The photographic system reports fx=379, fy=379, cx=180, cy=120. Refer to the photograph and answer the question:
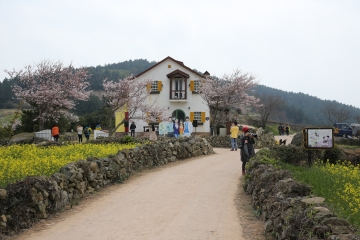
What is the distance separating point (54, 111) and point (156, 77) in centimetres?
1539

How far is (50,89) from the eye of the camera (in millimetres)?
29406

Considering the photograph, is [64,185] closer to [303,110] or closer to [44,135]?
[44,135]

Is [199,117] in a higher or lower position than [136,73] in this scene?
lower

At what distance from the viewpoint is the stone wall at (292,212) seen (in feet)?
15.7

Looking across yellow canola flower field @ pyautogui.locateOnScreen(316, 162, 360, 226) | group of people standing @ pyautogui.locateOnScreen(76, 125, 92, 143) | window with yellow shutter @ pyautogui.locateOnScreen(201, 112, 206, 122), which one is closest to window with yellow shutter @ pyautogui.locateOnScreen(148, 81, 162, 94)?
window with yellow shutter @ pyautogui.locateOnScreen(201, 112, 206, 122)

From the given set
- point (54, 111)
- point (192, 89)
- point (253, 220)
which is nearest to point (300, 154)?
point (253, 220)

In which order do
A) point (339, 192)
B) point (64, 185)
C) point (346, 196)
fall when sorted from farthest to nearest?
point (64, 185), point (339, 192), point (346, 196)

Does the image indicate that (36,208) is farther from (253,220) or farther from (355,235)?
(355,235)

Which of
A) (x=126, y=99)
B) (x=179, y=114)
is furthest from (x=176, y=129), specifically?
(x=179, y=114)

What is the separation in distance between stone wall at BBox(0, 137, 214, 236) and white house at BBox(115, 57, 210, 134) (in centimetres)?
2478

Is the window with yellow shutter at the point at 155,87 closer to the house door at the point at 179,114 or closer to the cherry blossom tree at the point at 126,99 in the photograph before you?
the house door at the point at 179,114

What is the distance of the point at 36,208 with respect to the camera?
7895 mm

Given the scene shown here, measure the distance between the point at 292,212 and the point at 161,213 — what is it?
3679mm

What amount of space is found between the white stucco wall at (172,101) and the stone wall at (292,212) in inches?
1275
